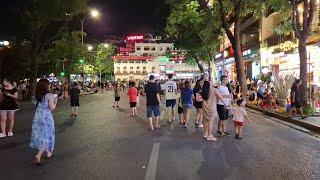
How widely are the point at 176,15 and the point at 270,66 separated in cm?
1091

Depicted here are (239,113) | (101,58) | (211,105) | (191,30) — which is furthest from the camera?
(101,58)

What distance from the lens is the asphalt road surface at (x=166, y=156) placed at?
8594mm

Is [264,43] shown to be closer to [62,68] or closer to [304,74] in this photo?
[304,74]

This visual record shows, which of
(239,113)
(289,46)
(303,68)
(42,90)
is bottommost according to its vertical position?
(239,113)

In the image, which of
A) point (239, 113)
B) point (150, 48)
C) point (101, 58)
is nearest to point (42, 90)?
point (239, 113)

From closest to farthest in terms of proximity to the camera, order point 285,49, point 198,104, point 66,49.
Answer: point 198,104 < point 285,49 < point 66,49

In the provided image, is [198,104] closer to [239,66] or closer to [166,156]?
[166,156]

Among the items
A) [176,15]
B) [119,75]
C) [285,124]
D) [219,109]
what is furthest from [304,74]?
[119,75]

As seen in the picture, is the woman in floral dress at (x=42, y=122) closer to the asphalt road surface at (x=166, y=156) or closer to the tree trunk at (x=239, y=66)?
the asphalt road surface at (x=166, y=156)

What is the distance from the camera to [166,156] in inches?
411

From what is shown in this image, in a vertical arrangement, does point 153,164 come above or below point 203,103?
below

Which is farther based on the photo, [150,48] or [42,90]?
[150,48]

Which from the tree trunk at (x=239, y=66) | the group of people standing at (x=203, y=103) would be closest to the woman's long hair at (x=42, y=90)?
the group of people standing at (x=203, y=103)

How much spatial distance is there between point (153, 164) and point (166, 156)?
1.02 m
